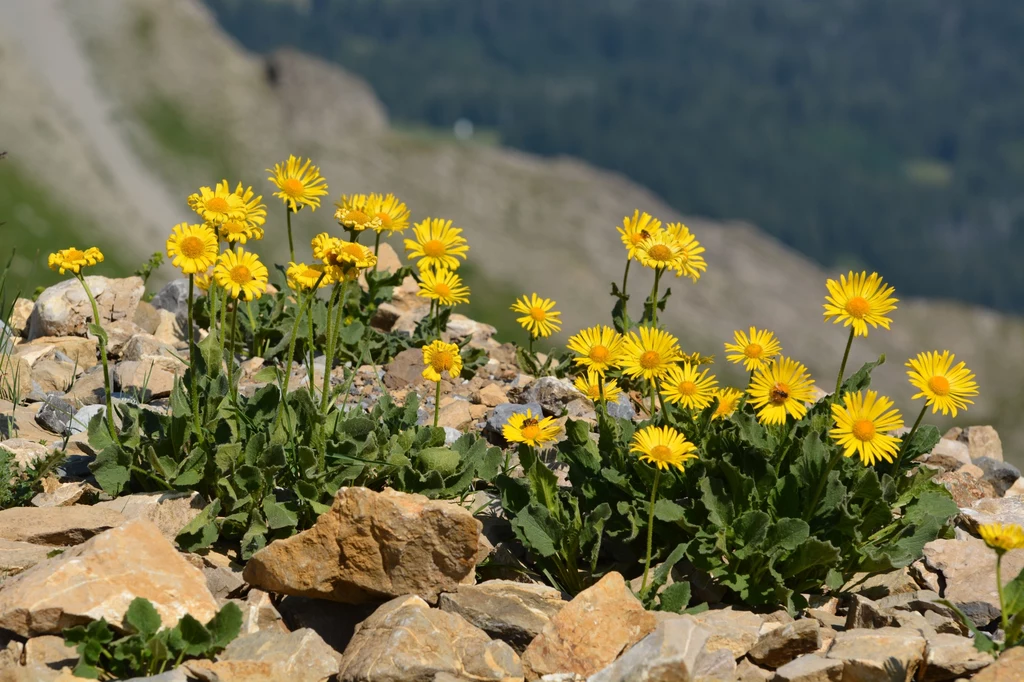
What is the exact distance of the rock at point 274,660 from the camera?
4914 millimetres

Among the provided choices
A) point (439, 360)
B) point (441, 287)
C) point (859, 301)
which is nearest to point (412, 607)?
point (439, 360)

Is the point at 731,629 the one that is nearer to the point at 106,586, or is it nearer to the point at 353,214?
the point at 106,586

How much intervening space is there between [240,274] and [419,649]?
2.35 metres

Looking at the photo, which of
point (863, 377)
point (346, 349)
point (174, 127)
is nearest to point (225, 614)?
point (346, 349)

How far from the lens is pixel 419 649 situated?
505 cm

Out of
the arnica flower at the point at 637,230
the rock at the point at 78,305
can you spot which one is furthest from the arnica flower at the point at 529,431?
the rock at the point at 78,305

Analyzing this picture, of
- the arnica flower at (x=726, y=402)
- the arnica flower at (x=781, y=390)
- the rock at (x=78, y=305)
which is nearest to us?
the arnica flower at (x=781, y=390)

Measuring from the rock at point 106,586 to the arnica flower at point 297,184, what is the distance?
2.73 metres

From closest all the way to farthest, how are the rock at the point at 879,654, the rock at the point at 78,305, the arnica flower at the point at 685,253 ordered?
the rock at the point at 879,654 < the arnica flower at the point at 685,253 < the rock at the point at 78,305

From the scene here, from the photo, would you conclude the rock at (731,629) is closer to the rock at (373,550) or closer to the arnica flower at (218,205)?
the rock at (373,550)

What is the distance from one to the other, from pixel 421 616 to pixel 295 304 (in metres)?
4.15

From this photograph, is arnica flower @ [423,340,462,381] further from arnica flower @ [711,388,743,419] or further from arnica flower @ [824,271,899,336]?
arnica flower @ [824,271,899,336]

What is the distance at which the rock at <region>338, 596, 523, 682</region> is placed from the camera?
4953mm

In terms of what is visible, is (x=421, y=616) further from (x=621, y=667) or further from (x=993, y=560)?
(x=993, y=560)
